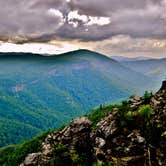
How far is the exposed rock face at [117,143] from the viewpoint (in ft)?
120

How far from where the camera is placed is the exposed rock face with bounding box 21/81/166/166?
36531mm

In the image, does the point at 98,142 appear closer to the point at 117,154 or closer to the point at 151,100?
the point at 117,154

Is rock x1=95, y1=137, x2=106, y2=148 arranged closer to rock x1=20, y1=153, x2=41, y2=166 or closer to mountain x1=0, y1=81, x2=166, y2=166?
mountain x1=0, y1=81, x2=166, y2=166

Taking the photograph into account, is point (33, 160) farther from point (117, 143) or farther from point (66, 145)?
point (117, 143)

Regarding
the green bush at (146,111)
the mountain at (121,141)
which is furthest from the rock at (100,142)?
the green bush at (146,111)

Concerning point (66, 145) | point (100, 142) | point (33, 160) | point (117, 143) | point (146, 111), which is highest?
point (146, 111)

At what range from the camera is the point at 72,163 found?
141 ft

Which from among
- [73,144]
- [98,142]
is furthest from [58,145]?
[98,142]

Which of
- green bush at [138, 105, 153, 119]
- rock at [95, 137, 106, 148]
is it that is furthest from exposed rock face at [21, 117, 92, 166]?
green bush at [138, 105, 153, 119]

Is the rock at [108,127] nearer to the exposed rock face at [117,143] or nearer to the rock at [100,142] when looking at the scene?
the exposed rock face at [117,143]

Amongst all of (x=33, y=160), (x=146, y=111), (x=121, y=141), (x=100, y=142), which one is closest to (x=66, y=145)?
(x=33, y=160)

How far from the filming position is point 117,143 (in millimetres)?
38656

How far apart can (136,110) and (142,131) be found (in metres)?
4.97

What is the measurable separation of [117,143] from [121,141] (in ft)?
1.39
